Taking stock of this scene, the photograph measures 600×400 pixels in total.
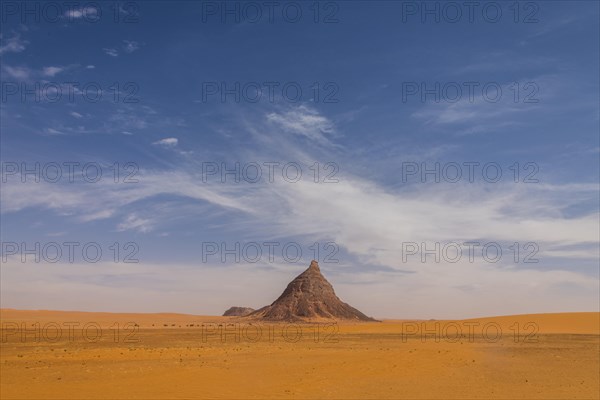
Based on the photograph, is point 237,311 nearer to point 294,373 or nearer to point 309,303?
point 309,303

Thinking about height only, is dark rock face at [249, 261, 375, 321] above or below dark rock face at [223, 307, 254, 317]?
above

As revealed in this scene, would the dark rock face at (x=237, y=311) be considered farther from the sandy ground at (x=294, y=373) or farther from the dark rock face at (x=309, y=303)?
the sandy ground at (x=294, y=373)

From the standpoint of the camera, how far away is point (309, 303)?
9469 cm

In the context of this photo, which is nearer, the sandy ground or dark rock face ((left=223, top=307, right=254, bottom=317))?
the sandy ground

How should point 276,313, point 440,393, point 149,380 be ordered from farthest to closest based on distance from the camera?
point 276,313, point 149,380, point 440,393

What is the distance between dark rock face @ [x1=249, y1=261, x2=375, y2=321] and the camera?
93.3 m

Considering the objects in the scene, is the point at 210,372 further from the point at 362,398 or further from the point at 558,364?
the point at 558,364

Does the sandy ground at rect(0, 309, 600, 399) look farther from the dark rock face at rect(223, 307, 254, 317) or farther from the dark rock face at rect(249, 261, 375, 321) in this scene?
the dark rock face at rect(223, 307, 254, 317)

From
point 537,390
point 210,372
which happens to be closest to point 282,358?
point 210,372

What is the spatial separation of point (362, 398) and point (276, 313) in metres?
79.6

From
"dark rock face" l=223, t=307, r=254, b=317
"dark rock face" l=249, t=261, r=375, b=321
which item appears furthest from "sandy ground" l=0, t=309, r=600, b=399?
"dark rock face" l=223, t=307, r=254, b=317

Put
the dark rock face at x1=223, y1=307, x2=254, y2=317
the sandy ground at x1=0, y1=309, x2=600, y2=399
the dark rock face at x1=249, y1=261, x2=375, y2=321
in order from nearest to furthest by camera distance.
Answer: the sandy ground at x1=0, y1=309, x2=600, y2=399, the dark rock face at x1=249, y1=261, x2=375, y2=321, the dark rock face at x1=223, y1=307, x2=254, y2=317

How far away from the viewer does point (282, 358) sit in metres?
29.8

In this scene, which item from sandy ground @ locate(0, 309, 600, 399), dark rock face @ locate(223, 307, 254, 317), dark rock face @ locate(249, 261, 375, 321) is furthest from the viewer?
dark rock face @ locate(223, 307, 254, 317)
